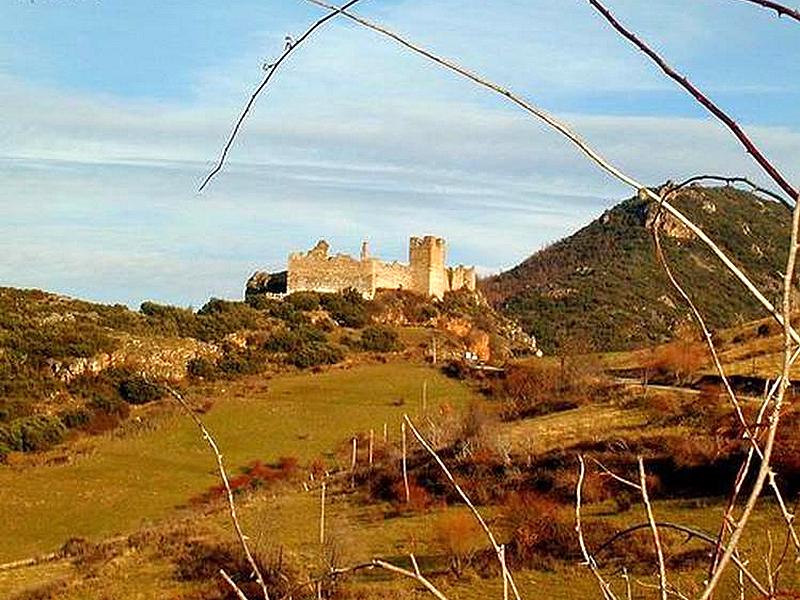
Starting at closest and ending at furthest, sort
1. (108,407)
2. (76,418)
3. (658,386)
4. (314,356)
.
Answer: (658,386), (76,418), (108,407), (314,356)

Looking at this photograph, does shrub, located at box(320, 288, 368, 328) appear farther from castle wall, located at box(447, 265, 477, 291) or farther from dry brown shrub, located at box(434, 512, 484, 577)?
dry brown shrub, located at box(434, 512, 484, 577)

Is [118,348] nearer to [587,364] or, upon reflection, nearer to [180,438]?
[180,438]

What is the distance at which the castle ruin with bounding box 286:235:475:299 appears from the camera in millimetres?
60656

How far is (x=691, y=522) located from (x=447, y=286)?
1778 inches

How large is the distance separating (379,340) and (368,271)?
7.32m

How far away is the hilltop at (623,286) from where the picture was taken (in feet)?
241

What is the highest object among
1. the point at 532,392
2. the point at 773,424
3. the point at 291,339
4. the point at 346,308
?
the point at 773,424

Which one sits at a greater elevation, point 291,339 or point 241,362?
point 291,339

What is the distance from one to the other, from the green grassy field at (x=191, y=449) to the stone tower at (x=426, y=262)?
13.5 meters

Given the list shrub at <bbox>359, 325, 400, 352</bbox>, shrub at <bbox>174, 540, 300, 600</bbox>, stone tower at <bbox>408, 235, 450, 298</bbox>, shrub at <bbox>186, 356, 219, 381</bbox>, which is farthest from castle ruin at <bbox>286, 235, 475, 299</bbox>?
shrub at <bbox>174, 540, 300, 600</bbox>

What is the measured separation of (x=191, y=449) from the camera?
3919 centimetres

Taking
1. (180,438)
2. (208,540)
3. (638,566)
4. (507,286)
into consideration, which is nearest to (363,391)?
(180,438)

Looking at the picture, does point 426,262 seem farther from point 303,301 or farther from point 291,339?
point 291,339

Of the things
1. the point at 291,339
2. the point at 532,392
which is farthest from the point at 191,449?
the point at 291,339
